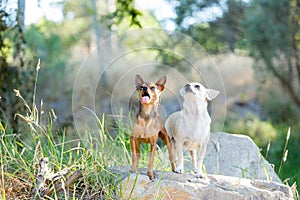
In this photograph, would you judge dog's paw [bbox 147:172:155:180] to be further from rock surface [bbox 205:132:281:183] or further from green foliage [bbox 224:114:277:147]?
green foliage [bbox 224:114:277:147]

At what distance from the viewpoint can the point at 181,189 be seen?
107 inches

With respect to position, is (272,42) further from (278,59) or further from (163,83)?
(163,83)

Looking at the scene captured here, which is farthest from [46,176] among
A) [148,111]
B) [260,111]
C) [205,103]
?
[260,111]

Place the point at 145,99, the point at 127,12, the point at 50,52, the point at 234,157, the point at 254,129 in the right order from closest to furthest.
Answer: the point at 145,99 < the point at 234,157 < the point at 127,12 < the point at 254,129 < the point at 50,52

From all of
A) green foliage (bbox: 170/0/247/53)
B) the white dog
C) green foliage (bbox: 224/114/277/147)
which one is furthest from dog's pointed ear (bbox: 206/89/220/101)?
green foliage (bbox: 170/0/247/53)

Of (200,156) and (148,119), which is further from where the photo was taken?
(200,156)

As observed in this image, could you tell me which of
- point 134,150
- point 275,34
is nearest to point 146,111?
point 134,150

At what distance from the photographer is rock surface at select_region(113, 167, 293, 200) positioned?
8.92 ft

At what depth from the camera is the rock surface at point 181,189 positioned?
2719mm

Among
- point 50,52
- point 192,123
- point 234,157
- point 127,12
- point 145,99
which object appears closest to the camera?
point 145,99

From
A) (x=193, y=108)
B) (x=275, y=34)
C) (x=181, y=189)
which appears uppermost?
(x=275, y=34)

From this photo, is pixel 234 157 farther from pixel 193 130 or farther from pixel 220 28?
pixel 220 28

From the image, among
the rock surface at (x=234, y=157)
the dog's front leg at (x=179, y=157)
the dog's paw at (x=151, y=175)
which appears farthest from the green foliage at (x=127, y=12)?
the dog's paw at (x=151, y=175)

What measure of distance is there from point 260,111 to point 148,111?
8.21 metres
